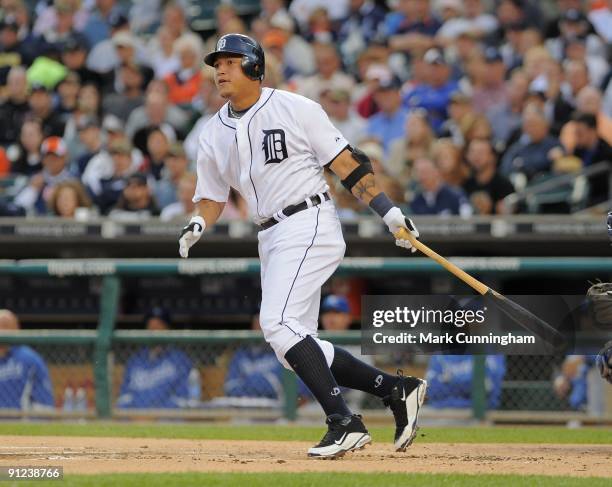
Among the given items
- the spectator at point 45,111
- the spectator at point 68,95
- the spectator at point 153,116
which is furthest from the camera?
the spectator at point 68,95

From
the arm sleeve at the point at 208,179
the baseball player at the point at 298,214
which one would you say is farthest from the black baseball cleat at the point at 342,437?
the arm sleeve at the point at 208,179

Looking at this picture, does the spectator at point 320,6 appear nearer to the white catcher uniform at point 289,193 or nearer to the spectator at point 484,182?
the spectator at point 484,182

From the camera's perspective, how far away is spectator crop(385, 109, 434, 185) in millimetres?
11070

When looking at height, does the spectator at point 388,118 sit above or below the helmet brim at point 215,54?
above

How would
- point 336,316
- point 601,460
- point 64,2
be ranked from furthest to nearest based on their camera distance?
point 64,2, point 336,316, point 601,460

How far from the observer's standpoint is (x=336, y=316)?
9.10 metres

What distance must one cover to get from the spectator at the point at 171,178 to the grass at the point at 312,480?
647 cm

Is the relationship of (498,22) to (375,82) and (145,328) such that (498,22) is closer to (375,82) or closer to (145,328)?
(375,82)

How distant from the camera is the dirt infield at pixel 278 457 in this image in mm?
5586

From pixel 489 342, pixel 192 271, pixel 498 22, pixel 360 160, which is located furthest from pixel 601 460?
pixel 498 22

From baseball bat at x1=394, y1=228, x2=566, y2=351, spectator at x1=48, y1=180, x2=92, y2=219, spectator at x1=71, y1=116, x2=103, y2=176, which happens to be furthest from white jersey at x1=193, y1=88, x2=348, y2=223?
spectator at x1=71, y1=116, x2=103, y2=176

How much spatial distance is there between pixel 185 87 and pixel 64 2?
2.80 meters

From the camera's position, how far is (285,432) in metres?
7.93

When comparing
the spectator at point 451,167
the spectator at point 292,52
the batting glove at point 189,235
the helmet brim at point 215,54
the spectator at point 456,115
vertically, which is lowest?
the batting glove at point 189,235
